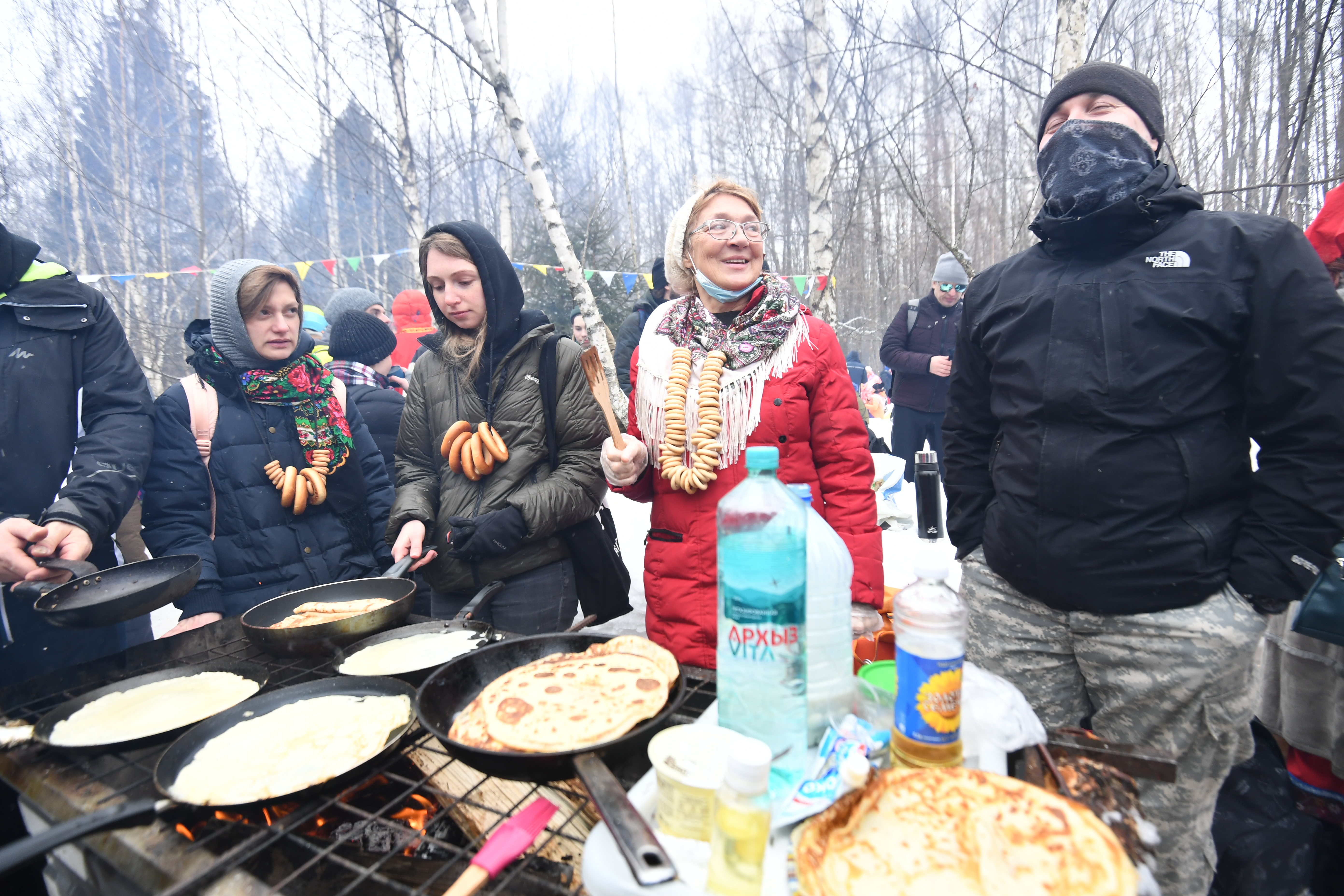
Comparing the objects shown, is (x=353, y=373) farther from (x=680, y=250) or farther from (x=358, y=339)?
(x=680, y=250)

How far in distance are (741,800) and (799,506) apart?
1.74ft

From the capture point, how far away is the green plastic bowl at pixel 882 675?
1.33 meters

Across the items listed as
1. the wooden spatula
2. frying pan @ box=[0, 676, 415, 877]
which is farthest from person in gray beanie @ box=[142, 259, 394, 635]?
the wooden spatula

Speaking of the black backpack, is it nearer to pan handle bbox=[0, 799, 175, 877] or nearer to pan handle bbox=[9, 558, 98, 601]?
pan handle bbox=[9, 558, 98, 601]

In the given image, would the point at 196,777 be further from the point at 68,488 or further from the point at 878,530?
the point at 878,530

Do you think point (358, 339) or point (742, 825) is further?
point (358, 339)

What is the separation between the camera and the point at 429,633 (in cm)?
210

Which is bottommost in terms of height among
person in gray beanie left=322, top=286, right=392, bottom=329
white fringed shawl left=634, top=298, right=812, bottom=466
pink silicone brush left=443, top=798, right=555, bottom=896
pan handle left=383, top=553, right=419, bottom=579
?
pink silicone brush left=443, top=798, right=555, bottom=896

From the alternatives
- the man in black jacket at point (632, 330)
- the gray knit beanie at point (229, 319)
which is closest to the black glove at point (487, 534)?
the gray knit beanie at point (229, 319)

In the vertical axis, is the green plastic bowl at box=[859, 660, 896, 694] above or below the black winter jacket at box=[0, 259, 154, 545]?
below

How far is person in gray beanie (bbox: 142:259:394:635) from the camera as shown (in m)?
2.54

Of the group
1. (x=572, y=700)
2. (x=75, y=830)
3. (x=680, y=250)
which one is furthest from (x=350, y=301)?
(x=75, y=830)

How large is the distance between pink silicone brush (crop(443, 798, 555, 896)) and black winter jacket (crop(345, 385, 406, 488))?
300 centimetres

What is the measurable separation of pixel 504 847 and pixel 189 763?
93cm
